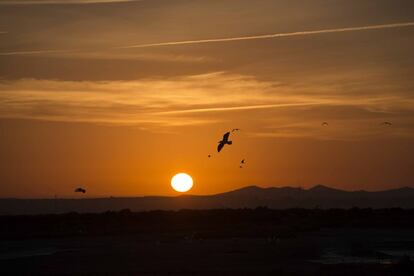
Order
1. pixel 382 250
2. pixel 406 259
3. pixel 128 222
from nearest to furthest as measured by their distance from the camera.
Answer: pixel 406 259, pixel 382 250, pixel 128 222

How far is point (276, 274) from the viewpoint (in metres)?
34.9

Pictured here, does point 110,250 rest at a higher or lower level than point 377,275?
higher

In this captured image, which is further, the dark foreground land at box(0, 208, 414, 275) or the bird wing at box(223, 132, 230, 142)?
the bird wing at box(223, 132, 230, 142)

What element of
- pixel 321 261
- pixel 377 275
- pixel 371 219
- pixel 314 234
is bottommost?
pixel 377 275

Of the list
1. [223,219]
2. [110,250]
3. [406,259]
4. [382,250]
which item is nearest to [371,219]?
[223,219]

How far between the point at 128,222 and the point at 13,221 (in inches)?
409

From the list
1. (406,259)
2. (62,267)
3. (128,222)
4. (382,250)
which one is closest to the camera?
(406,259)

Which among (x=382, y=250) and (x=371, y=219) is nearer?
(x=382, y=250)

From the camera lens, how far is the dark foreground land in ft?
126

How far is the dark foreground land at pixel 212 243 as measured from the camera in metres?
38.3

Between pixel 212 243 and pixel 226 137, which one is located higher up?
pixel 226 137

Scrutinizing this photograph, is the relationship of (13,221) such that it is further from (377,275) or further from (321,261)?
(377,275)

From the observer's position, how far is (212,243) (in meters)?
51.5

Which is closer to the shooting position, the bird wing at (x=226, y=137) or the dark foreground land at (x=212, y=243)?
the dark foreground land at (x=212, y=243)
